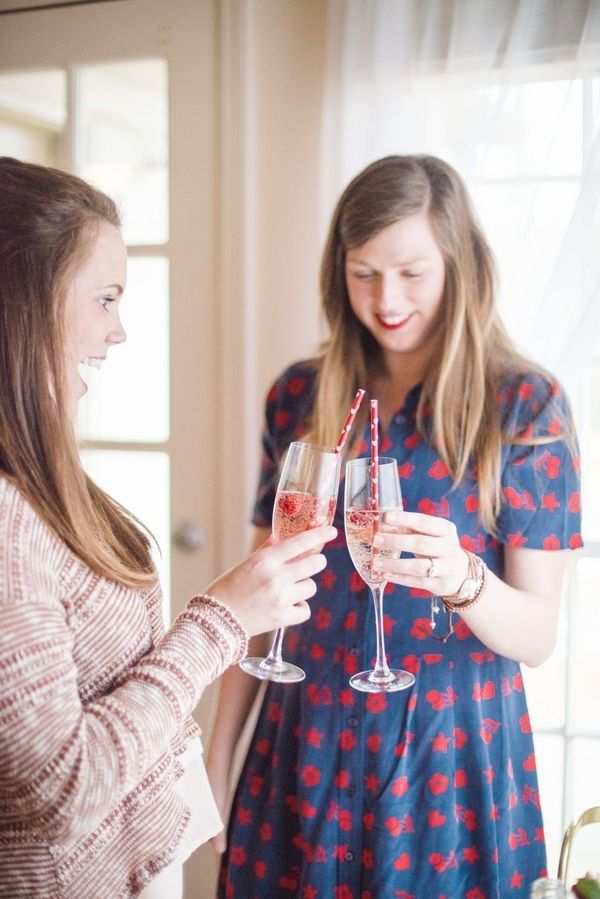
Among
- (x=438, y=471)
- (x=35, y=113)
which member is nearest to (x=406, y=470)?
(x=438, y=471)

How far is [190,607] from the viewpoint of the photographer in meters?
1.00

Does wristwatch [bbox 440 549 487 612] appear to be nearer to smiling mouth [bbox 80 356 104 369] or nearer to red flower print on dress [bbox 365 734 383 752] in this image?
red flower print on dress [bbox 365 734 383 752]

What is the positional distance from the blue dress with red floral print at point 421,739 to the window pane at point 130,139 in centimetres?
95

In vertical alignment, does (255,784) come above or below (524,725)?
below

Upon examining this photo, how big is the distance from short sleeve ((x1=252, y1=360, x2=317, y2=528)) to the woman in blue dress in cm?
12

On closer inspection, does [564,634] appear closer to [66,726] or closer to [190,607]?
[190,607]

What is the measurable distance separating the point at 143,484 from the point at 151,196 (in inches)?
26.5

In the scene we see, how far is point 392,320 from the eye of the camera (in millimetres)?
1394

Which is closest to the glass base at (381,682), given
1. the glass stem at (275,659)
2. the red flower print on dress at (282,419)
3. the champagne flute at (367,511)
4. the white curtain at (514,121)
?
the champagne flute at (367,511)

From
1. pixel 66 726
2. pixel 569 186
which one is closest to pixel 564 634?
pixel 569 186

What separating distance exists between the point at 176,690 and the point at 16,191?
1.89 feet

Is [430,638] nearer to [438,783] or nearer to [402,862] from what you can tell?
[438,783]

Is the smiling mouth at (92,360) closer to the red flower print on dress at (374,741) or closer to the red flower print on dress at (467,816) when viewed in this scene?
the red flower print on dress at (374,741)

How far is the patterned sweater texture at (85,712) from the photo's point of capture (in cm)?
81
